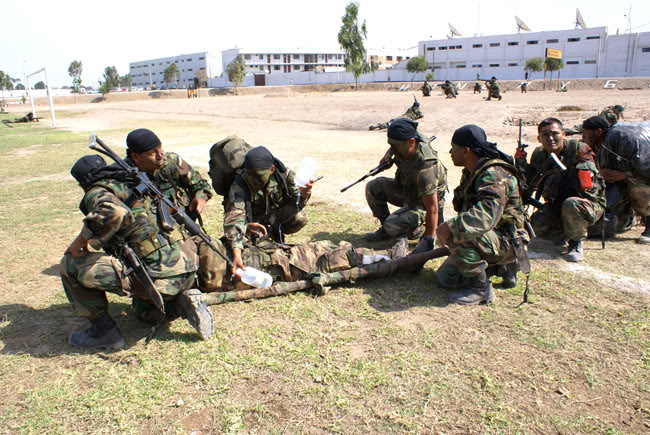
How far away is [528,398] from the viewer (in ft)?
9.58

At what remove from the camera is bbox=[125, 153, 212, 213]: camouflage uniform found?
483 cm

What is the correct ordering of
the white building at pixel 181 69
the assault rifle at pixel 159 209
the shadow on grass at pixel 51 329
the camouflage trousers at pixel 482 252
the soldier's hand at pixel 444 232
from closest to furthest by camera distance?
the assault rifle at pixel 159 209
the shadow on grass at pixel 51 329
the soldier's hand at pixel 444 232
the camouflage trousers at pixel 482 252
the white building at pixel 181 69

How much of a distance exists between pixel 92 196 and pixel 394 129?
10.2 ft

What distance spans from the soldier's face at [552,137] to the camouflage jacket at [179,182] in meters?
3.68

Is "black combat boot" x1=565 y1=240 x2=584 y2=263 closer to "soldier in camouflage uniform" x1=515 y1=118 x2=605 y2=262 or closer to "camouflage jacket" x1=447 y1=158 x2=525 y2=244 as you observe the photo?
"soldier in camouflage uniform" x1=515 y1=118 x2=605 y2=262

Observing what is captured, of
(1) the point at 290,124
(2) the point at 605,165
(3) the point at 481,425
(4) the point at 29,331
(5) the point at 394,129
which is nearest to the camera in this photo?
(3) the point at 481,425

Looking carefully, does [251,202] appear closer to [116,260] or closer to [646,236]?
[116,260]

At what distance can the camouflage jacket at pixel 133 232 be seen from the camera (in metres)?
3.21

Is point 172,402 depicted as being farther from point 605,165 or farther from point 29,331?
point 605,165

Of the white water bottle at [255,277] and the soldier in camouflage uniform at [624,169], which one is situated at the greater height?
the soldier in camouflage uniform at [624,169]

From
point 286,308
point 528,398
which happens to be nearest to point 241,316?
point 286,308

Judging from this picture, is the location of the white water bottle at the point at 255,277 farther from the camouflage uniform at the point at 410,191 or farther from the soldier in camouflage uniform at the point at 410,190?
the camouflage uniform at the point at 410,191

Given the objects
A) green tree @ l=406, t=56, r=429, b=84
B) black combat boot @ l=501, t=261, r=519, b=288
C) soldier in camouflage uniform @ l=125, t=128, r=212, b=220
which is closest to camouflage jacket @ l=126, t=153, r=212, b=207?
soldier in camouflage uniform @ l=125, t=128, r=212, b=220

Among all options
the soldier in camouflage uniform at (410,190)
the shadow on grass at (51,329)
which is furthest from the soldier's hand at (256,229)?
the soldier in camouflage uniform at (410,190)
